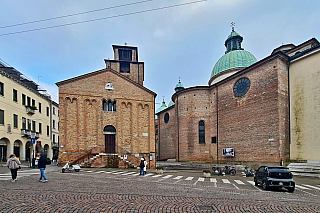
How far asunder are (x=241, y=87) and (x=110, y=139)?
57.4 feet

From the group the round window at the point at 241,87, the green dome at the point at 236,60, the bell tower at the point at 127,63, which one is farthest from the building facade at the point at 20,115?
the green dome at the point at 236,60

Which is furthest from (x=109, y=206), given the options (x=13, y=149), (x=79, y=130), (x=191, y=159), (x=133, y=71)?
(x=133, y=71)

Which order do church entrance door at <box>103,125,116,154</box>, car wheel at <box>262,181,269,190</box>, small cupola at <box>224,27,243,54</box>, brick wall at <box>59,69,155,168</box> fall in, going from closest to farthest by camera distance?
car wheel at <box>262,181,269,190</box>
brick wall at <box>59,69,155,168</box>
church entrance door at <box>103,125,116,154</box>
small cupola at <box>224,27,243,54</box>

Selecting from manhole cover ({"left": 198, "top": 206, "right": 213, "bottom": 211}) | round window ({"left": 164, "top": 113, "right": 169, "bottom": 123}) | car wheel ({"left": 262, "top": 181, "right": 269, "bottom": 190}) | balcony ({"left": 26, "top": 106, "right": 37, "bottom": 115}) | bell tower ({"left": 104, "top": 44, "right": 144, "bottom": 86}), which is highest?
bell tower ({"left": 104, "top": 44, "right": 144, "bottom": 86})

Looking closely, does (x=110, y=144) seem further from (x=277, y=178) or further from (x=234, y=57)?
(x=234, y=57)

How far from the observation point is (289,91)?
79.6 feet

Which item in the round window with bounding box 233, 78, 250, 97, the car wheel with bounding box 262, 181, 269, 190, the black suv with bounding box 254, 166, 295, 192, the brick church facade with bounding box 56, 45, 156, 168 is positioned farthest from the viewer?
the round window with bounding box 233, 78, 250, 97

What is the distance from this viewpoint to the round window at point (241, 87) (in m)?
27.8

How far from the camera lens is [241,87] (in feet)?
93.9

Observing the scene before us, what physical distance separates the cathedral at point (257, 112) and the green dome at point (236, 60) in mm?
154

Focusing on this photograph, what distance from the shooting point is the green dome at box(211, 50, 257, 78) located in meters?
36.4

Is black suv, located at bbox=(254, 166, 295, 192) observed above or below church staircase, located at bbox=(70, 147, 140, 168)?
above

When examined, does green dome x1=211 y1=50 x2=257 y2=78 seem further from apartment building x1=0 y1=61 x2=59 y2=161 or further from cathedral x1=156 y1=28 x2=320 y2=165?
apartment building x1=0 y1=61 x2=59 y2=161

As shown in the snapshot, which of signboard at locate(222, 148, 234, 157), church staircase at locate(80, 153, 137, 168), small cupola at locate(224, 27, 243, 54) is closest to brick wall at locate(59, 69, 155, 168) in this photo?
church staircase at locate(80, 153, 137, 168)
